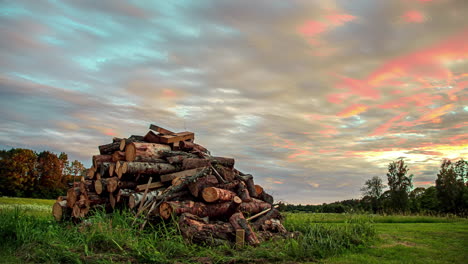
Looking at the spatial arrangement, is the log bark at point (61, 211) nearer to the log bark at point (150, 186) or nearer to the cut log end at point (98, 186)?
the cut log end at point (98, 186)

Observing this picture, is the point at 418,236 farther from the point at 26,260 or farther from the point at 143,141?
the point at 26,260

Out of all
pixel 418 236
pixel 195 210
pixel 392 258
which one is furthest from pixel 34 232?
pixel 418 236

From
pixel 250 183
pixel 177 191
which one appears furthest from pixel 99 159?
pixel 250 183

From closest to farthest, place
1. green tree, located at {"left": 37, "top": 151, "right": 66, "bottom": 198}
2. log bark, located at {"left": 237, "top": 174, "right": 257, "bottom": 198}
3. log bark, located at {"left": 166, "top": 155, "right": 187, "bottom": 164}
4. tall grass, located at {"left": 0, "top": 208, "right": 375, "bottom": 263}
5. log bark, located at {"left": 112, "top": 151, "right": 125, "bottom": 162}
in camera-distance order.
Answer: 1. tall grass, located at {"left": 0, "top": 208, "right": 375, "bottom": 263}
2. log bark, located at {"left": 166, "top": 155, "right": 187, "bottom": 164}
3. log bark, located at {"left": 112, "top": 151, "right": 125, "bottom": 162}
4. log bark, located at {"left": 237, "top": 174, "right": 257, "bottom": 198}
5. green tree, located at {"left": 37, "top": 151, "right": 66, "bottom": 198}

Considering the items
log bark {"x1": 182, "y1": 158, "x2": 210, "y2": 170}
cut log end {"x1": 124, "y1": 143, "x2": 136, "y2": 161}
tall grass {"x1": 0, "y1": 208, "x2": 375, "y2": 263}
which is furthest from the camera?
cut log end {"x1": 124, "y1": 143, "x2": 136, "y2": 161}

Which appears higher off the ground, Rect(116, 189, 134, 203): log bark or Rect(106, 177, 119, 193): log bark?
Rect(106, 177, 119, 193): log bark

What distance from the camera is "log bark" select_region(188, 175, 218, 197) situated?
865 cm

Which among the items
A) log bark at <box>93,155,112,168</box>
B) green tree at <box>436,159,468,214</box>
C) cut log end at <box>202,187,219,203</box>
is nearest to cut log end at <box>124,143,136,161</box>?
log bark at <box>93,155,112,168</box>

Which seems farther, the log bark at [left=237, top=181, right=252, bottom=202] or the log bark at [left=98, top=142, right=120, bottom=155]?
the log bark at [left=98, top=142, right=120, bottom=155]

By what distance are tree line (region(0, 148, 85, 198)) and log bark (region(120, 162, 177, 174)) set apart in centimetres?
3244

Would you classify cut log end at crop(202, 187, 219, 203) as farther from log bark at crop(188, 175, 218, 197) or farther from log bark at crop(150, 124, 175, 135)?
log bark at crop(150, 124, 175, 135)

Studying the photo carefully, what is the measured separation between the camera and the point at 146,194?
8.63 m

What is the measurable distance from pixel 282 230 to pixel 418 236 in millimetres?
4564

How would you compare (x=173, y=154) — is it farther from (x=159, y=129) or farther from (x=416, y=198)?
(x=416, y=198)
